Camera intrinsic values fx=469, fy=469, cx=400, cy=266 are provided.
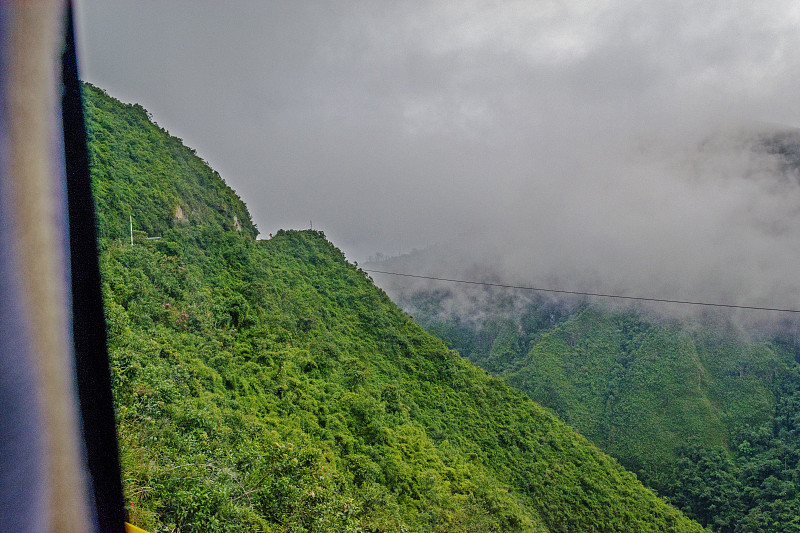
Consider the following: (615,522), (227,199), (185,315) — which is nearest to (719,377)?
(615,522)

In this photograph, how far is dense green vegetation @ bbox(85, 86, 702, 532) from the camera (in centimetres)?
750

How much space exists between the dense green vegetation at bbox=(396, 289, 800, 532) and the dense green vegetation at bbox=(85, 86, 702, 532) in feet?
55.0

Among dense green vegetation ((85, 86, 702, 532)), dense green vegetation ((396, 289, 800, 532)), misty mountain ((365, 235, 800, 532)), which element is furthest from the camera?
misty mountain ((365, 235, 800, 532))

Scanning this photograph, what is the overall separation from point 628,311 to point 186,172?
71499 mm

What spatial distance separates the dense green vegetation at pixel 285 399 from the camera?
24.6 feet

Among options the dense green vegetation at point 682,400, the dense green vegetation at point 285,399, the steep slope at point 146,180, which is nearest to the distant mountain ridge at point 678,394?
the dense green vegetation at point 682,400

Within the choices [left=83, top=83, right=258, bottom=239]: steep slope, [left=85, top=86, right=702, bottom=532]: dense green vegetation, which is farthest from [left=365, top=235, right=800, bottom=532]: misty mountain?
[left=83, top=83, right=258, bottom=239]: steep slope

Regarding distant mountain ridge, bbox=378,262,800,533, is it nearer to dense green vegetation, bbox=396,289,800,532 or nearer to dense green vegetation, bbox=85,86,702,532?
dense green vegetation, bbox=396,289,800,532

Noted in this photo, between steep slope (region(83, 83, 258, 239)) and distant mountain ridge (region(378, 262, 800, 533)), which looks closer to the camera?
steep slope (region(83, 83, 258, 239))

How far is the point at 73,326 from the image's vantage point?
1.57 m

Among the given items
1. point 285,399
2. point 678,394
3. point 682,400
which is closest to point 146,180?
point 285,399

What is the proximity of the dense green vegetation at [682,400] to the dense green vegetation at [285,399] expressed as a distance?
16.8 metres

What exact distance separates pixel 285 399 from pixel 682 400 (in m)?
55.5

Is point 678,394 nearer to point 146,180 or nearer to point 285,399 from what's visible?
point 285,399
